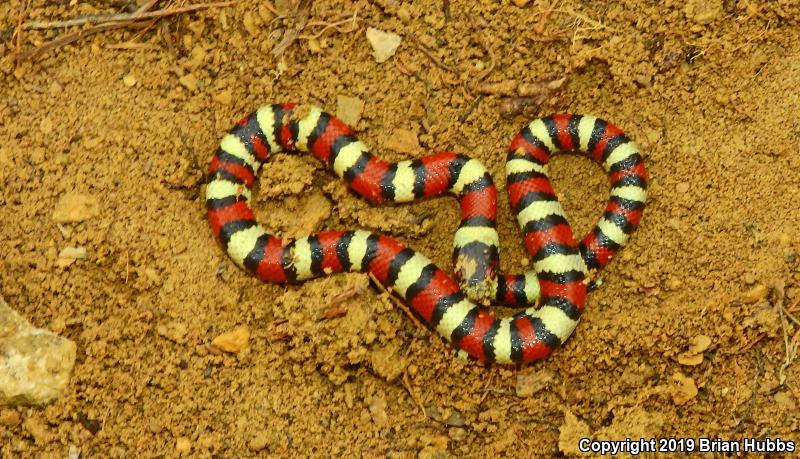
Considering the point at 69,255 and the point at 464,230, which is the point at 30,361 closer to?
the point at 69,255

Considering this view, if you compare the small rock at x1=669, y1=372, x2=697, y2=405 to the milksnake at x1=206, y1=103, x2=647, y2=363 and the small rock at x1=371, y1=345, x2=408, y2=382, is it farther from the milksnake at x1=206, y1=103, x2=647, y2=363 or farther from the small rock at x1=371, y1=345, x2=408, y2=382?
the small rock at x1=371, y1=345, x2=408, y2=382

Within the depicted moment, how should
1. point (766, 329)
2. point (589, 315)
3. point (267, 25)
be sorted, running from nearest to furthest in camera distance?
point (766, 329), point (589, 315), point (267, 25)

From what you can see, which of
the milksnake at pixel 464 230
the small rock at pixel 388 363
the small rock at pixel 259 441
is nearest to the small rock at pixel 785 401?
the milksnake at pixel 464 230

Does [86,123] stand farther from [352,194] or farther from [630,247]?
[630,247]

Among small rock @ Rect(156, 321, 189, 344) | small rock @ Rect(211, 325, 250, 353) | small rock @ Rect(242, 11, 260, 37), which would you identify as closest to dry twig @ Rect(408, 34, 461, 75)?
small rock @ Rect(242, 11, 260, 37)

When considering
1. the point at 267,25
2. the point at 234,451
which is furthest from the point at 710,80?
the point at 234,451

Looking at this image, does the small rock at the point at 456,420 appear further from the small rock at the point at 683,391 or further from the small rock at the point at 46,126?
the small rock at the point at 46,126
